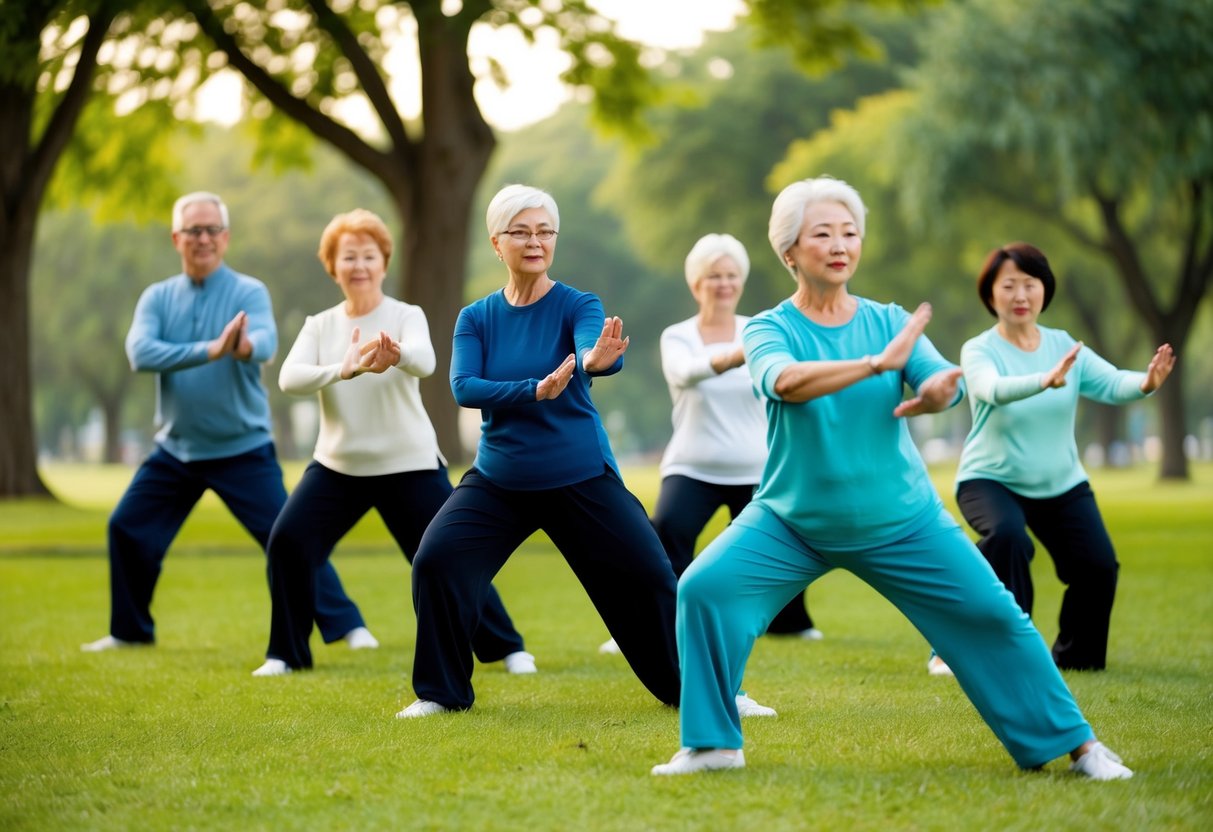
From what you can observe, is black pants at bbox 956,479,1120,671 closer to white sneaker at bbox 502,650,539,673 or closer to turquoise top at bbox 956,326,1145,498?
turquoise top at bbox 956,326,1145,498

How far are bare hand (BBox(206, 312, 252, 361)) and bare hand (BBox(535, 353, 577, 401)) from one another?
3108 millimetres

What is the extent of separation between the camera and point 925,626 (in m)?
5.62

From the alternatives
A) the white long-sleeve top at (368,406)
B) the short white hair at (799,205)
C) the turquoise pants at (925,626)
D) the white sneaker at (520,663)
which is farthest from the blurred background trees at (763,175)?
the turquoise pants at (925,626)

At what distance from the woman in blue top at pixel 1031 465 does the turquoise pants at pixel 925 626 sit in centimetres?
264

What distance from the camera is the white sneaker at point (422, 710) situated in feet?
22.9

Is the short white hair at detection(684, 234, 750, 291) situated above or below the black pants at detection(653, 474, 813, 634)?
above

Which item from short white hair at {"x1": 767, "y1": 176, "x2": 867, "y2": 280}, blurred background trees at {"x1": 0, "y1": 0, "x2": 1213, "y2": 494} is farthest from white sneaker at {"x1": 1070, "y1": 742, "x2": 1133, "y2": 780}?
blurred background trees at {"x1": 0, "y1": 0, "x2": 1213, "y2": 494}

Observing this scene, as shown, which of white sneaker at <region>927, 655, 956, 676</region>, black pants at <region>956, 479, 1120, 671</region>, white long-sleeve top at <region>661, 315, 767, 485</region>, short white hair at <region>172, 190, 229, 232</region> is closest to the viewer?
black pants at <region>956, 479, 1120, 671</region>

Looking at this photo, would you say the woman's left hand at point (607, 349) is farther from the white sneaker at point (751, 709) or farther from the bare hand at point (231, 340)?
the bare hand at point (231, 340)

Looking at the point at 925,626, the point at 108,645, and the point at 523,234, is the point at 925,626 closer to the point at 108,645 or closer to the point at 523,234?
the point at 523,234

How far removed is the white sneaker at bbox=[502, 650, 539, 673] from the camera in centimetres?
866

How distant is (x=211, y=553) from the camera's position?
18.3 metres

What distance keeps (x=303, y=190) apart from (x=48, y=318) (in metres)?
10.9

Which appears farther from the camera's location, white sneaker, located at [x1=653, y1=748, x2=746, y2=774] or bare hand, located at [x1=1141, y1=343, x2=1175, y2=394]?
bare hand, located at [x1=1141, y1=343, x2=1175, y2=394]
